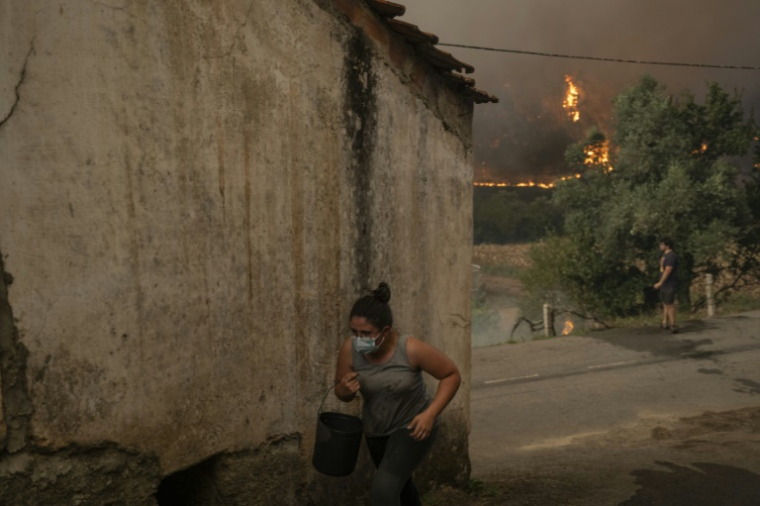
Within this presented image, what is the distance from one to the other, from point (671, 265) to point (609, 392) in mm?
3575

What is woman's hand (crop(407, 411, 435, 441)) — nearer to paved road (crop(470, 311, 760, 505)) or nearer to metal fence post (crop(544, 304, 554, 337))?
paved road (crop(470, 311, 760, 505))

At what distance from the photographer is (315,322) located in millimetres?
4102

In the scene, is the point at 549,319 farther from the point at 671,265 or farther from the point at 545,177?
the point at 545,177

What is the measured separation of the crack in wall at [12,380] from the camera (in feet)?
9.04

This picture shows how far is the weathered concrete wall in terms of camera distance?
2861 mm

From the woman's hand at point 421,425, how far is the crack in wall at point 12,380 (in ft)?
6.20

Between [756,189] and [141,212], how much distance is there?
23.3 metres

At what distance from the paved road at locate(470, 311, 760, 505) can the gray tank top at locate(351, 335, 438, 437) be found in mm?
2190

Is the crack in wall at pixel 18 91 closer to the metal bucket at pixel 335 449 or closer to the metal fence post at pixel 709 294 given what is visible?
the metal bucket at pixel 335 449

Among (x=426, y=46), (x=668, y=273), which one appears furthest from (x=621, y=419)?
(x=426, y=46)

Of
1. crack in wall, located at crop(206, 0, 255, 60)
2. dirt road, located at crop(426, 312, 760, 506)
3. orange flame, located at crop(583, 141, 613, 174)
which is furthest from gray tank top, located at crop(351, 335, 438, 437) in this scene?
orange flame, located at crop(583, 141, 613, 174)

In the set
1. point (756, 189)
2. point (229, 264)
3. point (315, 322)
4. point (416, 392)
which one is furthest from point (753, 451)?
point (756, 189)

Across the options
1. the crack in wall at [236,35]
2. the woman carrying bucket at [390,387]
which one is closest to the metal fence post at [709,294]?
the woman carrying bucket at [390,387]

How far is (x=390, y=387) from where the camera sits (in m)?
3.57
